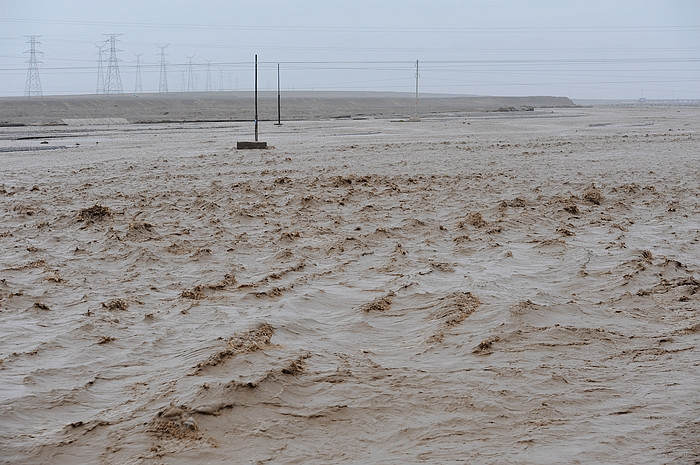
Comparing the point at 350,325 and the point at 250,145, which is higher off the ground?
the point at 250,145

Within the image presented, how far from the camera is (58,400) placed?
4.71m

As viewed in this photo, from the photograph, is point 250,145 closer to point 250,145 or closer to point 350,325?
point 250,145

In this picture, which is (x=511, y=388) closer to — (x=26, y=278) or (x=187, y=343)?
(x=187, y=343)

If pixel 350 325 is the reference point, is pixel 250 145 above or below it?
above

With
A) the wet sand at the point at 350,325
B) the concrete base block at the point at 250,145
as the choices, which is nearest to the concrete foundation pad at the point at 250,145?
the concrete base block at the point at 250,145

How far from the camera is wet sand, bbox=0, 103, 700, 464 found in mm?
4164

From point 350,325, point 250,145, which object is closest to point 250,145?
point 250,145

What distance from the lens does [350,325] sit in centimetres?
624

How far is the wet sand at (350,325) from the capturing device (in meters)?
4.16

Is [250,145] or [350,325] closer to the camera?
[350,325]

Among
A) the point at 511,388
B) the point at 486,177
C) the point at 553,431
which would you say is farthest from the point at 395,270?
the point at 486,177

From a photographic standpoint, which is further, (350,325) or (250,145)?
(250,145)

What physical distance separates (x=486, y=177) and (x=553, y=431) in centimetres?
1158

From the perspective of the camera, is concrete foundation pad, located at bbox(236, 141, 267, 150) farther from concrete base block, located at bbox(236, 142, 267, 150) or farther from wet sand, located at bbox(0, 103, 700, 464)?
Result: wet sand, located at bbox(0, 103, 700, 464)
